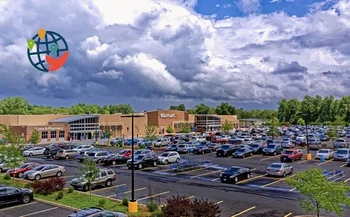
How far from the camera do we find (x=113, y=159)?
4303 centimetres

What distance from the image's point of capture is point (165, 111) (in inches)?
4446

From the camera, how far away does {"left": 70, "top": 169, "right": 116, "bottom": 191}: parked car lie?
27044 mm

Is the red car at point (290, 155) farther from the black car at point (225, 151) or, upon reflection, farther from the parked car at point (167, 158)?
the parked car at point (167, 158)

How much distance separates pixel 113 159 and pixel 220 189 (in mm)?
18531

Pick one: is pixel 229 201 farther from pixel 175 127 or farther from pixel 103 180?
pixel 175 127

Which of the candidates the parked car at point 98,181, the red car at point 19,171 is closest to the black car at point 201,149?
the red car at point 19,171

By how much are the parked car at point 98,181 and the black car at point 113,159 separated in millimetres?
13226

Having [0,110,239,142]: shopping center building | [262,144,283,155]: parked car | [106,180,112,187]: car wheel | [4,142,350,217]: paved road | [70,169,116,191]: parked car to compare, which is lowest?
[4,142,350,217]: paved road

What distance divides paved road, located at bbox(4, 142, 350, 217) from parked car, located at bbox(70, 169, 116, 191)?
57cm

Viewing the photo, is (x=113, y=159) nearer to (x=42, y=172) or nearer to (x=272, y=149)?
(x=42, y=172)

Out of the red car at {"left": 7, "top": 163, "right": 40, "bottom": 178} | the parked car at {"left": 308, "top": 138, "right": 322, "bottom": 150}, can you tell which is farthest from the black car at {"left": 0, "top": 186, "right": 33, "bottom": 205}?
the parked car at {"left": 308, "top": 138, "right": 322, "bottom": 150}

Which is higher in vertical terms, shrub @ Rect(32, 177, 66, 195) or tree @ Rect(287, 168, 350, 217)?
tree @ Rect(287, 168, 350, 217)

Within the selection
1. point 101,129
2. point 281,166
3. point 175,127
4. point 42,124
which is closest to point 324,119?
point 175,127

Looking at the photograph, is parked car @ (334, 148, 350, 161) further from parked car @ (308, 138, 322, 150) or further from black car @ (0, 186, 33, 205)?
black car @ (0, 186, 33, 205)
